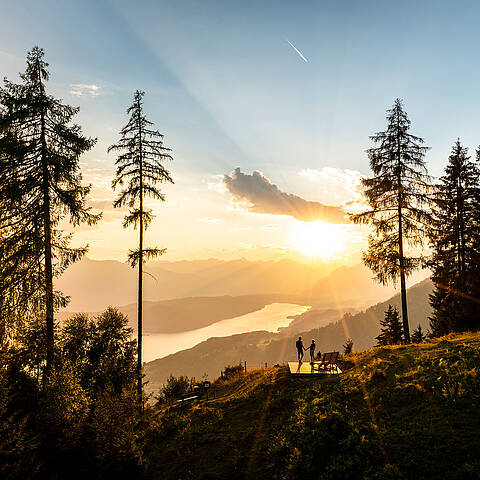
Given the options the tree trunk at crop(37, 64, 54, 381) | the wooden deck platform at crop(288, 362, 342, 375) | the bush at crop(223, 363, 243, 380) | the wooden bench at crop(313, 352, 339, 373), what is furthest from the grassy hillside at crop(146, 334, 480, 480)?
the bush at crop(223, 363, 243, 380)

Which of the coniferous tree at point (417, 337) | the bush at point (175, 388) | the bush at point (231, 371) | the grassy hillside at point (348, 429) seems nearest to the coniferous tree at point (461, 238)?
the coniferous tree at point (417, 337)

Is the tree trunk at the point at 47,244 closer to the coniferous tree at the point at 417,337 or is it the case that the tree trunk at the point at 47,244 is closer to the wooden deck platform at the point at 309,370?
the wooden deck platform at the point at 309,370

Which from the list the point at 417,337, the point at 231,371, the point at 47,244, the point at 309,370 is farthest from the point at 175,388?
the point at 417,337

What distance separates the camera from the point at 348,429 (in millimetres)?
8055

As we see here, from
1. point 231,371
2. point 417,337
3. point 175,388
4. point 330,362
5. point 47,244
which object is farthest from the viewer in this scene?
point 417,337

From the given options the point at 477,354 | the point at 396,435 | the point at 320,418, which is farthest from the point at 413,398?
the point at 477,354

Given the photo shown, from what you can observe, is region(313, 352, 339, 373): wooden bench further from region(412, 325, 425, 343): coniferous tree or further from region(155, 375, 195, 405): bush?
region(155, 375, 195, 405): bush

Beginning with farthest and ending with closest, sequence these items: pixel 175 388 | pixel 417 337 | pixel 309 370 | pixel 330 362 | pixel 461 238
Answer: pixel 417 337
pixel 175 388
pixel 461 238
pixel 309 370
pixel 330 362

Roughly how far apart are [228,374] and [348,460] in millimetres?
21196

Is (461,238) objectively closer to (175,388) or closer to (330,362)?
(330,362)

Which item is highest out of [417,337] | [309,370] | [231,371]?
[309,370]

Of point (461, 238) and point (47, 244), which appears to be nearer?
point (47, 244)

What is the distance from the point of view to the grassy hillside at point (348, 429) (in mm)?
6562

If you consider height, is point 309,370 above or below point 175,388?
above
